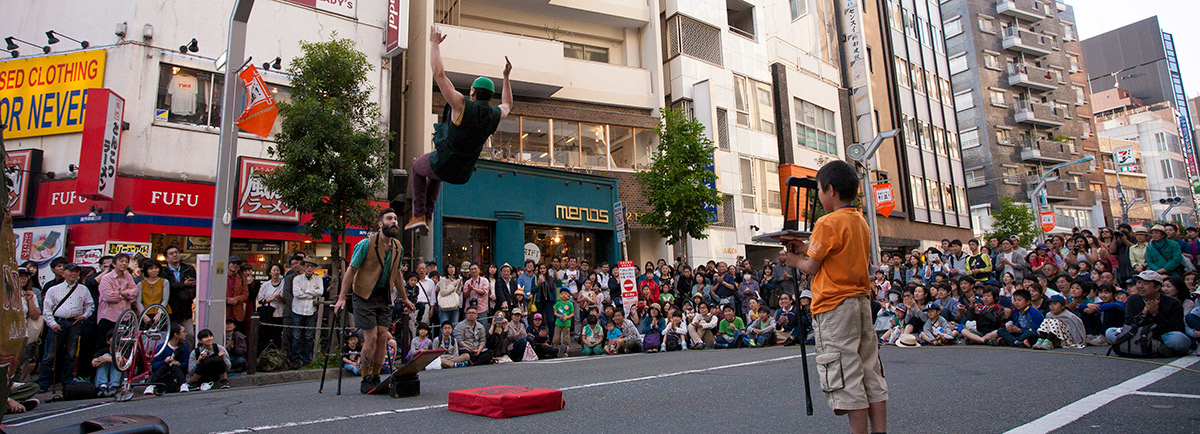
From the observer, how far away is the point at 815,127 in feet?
103

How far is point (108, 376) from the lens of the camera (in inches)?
356

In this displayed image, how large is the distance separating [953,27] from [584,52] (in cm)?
4025

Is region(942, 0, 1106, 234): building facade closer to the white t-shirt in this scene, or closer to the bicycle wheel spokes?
the white t-shirt

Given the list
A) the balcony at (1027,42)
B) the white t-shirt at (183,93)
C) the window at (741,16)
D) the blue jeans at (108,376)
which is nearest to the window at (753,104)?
the window at (741,16)

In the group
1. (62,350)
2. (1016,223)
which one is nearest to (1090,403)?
(62,350)

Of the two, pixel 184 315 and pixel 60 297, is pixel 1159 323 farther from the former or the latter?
pixel 60 297

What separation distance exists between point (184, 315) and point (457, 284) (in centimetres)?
469

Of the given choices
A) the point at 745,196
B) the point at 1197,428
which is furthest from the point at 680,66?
the point at 1197,428

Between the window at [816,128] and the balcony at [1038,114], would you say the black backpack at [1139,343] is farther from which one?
the balcony at [1038,114]

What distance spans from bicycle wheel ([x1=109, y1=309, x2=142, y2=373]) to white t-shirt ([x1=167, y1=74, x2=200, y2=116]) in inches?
359

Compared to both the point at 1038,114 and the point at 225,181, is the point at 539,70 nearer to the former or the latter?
the point at 225,181

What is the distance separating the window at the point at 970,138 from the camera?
50.2 meters

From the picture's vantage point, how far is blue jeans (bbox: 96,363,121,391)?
29.0ft

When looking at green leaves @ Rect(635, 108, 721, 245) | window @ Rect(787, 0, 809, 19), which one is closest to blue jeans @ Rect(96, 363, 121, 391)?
green leaves @ Rect(635, 108, 721, 245)
